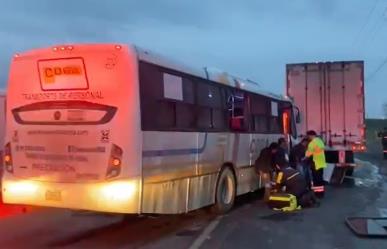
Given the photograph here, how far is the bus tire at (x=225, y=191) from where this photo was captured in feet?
45.3

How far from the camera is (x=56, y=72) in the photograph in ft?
35.1

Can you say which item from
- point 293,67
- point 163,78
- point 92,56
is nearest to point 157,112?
point 163,78

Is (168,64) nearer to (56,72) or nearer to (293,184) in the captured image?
(56,72)

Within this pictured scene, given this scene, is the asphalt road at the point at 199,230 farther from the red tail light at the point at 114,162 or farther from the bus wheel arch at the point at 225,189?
the red tail light at the point at 114,162

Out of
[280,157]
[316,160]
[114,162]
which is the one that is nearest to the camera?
[114,162]

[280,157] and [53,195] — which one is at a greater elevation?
[280,157]

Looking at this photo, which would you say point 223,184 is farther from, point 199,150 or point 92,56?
point 92,56

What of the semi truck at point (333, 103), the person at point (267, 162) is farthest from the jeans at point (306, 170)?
the semi truck at point (333, 103)

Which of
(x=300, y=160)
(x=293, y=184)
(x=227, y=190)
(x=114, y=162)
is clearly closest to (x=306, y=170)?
(x=300, y=160)

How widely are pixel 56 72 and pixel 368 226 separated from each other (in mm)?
6166

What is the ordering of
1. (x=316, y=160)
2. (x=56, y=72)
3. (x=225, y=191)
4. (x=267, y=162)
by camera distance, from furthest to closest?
(x=316, y=160) < (x=267, y=162) < (x=225, y=191) < (x=56, y=72)

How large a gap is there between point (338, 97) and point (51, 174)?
14.8 m

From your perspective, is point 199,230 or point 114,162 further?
point 199,230

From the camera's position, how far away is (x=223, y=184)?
14211 millimetres
